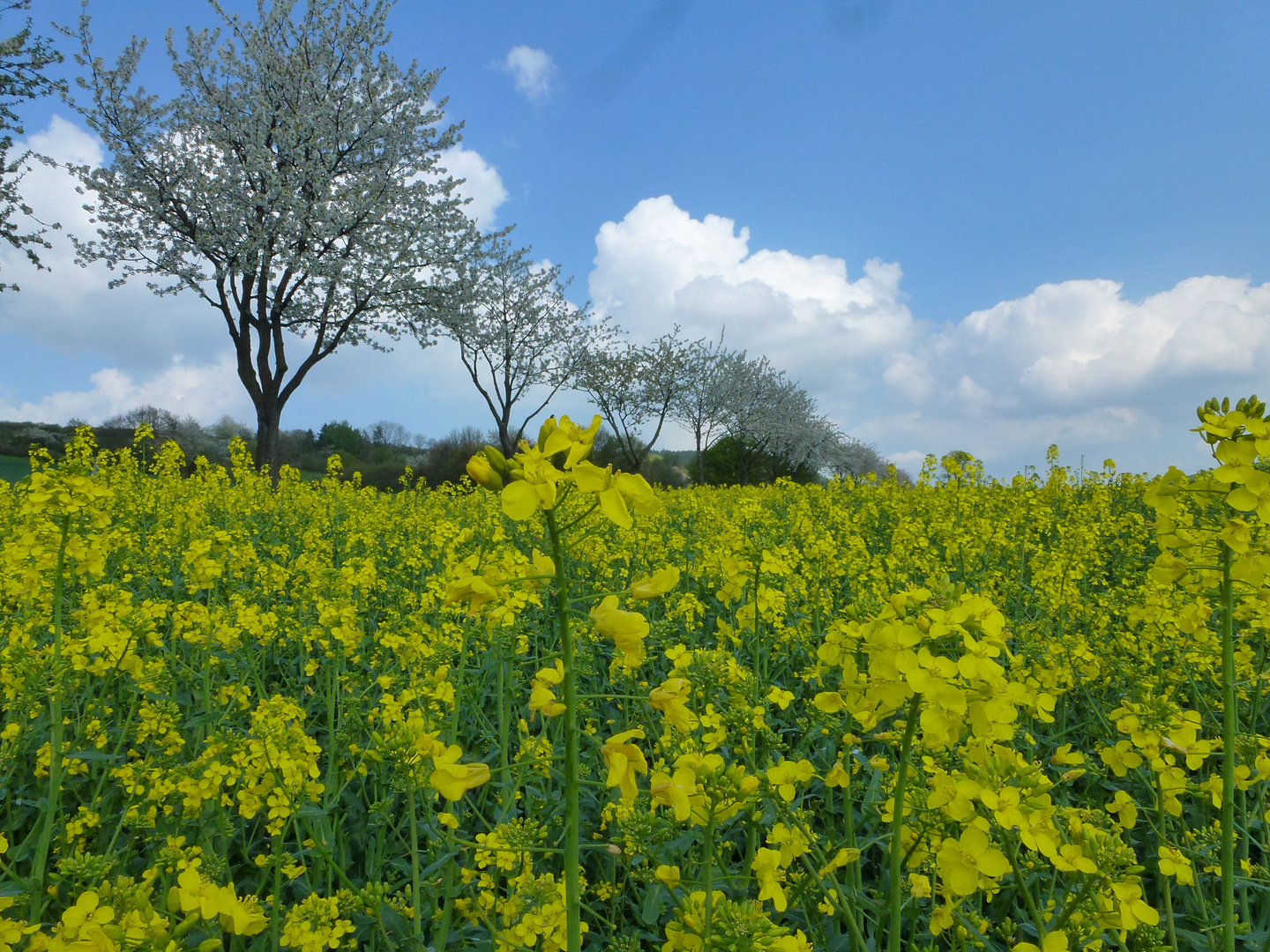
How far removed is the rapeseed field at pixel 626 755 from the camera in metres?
1.29

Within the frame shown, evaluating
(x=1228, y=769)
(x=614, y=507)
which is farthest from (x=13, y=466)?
(x=1228, y=769)

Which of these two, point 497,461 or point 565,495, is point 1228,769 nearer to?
point 565,495

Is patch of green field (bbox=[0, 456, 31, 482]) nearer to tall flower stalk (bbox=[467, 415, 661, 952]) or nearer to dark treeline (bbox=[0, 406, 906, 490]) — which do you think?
dark treeline (bbox=[0, 406, 906, 490])

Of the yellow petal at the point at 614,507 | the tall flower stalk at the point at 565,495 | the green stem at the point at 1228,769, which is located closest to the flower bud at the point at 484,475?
the tall flower stalk at the point at 565,495

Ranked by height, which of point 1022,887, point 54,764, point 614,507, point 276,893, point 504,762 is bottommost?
point 276,893

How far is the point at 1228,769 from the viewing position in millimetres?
1730

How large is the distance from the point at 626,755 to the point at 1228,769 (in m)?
1.70

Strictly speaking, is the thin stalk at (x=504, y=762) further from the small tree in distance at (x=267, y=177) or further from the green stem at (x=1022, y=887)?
the small tree in distance at (x=267, y=177)

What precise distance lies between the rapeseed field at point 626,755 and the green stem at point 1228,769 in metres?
0.01

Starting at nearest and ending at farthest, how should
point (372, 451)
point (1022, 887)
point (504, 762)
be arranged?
point (1022, 887) → point (504, 762) → point (372, 451)

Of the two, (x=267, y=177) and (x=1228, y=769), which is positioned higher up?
(x=267, y=177)

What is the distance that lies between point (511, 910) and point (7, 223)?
20945 mm

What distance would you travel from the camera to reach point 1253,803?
310cm

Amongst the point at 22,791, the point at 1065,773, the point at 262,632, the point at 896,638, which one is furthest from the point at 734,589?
the point at 22,791
